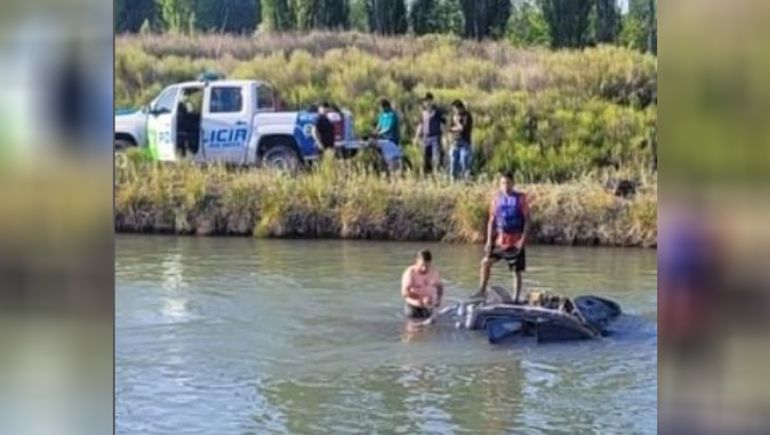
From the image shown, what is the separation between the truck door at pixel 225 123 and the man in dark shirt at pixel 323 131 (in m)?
0.22

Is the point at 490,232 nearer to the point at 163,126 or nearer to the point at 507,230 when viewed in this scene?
the point at 507,230

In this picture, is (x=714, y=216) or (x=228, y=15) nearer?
(x=714, y=216)

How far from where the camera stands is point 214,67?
389 cm

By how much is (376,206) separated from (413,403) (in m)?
0.63

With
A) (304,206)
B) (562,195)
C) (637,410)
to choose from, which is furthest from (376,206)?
(637,410)

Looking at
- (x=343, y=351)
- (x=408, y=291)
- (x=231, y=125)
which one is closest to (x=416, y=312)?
(x=408, y=291)

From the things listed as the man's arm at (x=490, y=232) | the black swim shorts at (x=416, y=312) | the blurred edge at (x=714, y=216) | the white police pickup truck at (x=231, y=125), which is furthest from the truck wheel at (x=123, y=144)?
the blurred edge at (x=714, y=216)

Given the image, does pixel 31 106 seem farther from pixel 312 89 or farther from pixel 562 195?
pixel 562 195

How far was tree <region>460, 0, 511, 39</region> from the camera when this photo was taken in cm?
375

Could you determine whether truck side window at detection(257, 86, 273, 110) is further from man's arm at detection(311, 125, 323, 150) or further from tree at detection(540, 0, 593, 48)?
tree at detection(540, 0, 593, 48)

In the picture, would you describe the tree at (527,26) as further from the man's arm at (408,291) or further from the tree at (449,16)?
the man's arm at (408,291)

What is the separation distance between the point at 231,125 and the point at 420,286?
783 mm

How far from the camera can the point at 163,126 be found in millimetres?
3924

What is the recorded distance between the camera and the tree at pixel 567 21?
12.3ft
